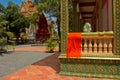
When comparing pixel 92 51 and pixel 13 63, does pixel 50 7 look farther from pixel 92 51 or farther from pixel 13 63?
pixel 92 51

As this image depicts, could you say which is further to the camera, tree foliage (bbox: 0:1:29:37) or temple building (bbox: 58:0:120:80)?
tree foliage (bbox: 0:1:29:37)

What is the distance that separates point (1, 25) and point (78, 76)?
938 centimetres

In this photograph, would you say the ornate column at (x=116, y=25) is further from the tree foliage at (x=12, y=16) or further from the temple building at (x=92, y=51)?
the tree foliage at (x=12, y=16)

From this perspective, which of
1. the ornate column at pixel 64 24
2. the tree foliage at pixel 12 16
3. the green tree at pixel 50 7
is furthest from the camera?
the tree foliage at pixel 12 16

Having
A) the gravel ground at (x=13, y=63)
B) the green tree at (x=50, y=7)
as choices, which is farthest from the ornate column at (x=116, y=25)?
the green tree at (x=50, y=7)

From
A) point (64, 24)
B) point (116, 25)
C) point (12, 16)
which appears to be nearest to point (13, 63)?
point (64, 24)

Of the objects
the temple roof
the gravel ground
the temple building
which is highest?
the temple roof

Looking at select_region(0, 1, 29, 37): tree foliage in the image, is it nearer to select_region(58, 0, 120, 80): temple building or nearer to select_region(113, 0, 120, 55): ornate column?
select_region(58, 0, 120, 80): temple building

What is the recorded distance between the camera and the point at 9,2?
30125mm

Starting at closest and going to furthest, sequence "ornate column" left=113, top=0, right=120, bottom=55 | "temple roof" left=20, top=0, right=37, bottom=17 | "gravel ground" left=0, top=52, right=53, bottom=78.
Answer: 1. "ornate column" left=113, top=0, right=120, bottom=55
2. "gravel ground" left=0, top=52, right=53, bottom=78
3. "temple roof" left=20, top=0, right=37, bottom=17

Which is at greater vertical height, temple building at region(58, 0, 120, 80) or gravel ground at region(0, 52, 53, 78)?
temple building at region(58, 0, 120, 80)

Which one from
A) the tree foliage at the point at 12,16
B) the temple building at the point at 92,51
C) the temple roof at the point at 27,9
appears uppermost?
the temple roof at the point at 27,9

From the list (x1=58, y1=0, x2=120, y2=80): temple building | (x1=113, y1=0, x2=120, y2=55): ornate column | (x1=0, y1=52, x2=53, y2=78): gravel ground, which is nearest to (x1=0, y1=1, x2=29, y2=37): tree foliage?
(x1=0, y1=52, x2=53, y2=78): gravel ground

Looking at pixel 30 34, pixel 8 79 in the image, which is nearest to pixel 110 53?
pixel 8 79
